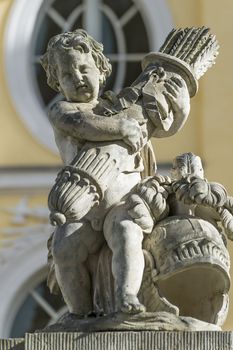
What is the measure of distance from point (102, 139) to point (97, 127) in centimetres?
6

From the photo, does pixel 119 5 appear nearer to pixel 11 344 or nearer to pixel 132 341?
pixel 11 344

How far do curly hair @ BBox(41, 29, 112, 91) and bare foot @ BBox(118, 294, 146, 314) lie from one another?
121 cm

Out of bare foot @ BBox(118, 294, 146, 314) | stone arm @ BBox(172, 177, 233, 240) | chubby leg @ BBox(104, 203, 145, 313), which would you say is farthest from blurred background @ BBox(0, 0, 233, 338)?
bare foot @ BBox(118, 294, 146, 314)

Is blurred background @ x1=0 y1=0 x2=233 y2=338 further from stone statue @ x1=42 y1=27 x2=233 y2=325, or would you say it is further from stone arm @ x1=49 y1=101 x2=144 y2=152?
stone arm @ x1=49 y1=101 x2=144 y2=152

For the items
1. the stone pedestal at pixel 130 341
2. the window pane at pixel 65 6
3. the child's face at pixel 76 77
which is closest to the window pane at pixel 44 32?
the window pane at pixel 65 6

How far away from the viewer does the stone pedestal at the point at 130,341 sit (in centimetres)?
918

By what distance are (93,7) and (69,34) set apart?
15.3m

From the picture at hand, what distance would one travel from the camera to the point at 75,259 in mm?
9680

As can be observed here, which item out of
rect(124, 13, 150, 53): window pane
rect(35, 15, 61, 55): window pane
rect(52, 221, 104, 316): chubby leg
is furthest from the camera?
rect(124, 13, 150, 53): window pane

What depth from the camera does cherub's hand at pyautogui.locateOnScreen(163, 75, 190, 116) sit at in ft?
33.0

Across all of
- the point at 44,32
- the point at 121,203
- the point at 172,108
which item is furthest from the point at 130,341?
the point at 44,32

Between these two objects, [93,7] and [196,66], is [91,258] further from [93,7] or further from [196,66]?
[93,7]

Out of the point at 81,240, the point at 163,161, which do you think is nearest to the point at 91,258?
the point at 81,240

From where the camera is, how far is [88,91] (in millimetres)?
10062
